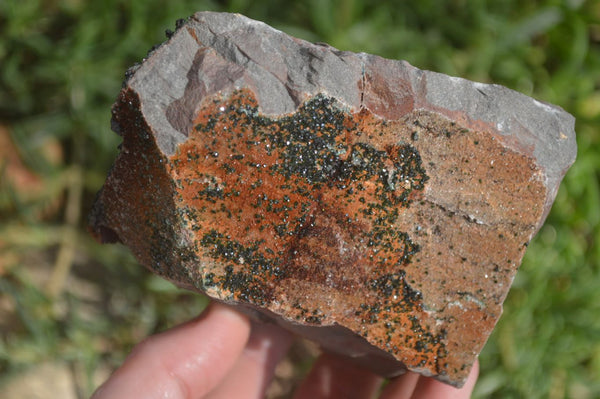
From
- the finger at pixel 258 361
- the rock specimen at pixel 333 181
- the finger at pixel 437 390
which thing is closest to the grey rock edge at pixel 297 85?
the rock specimen at pixel 333 181

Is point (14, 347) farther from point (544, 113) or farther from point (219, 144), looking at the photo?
point (544, 113)

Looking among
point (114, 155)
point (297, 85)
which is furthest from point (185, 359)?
point (114, 155)

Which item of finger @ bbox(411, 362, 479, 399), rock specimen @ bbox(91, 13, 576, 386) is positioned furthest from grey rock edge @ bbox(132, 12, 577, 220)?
finger @ bbox(411, 362, 479, 399)

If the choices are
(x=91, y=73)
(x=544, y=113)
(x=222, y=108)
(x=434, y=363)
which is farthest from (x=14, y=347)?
(x=544, y=113)

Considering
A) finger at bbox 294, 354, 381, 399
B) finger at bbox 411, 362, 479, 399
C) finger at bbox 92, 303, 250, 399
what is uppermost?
finger at bbox 411, 362, 479, 399

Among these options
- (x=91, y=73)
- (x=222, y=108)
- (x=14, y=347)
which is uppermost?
(x=222, y=108)

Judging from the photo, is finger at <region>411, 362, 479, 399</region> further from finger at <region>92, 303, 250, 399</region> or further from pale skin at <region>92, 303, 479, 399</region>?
finger at <region>92, 303, 250, 399</region>

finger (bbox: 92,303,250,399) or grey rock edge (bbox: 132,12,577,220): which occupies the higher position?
grey rock edge (bbox: 132,12,577,220)
